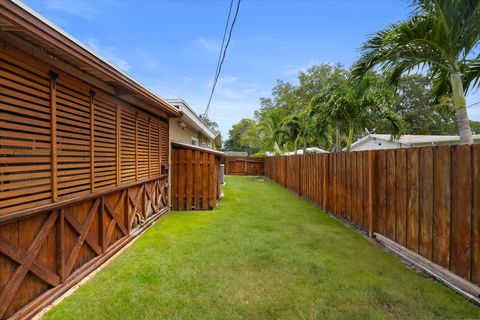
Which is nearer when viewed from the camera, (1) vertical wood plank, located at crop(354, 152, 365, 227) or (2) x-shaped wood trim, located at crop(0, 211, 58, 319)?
(2) x-shaped wood trim, located at crop(0, 211, 58, 319)

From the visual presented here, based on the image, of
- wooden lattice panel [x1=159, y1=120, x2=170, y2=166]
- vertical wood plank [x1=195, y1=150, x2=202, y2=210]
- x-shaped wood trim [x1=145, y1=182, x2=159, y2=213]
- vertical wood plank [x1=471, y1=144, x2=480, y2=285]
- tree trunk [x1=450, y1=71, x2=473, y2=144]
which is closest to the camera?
vertical wood plank [x1=471, y1=144, x2=480, y2=285]

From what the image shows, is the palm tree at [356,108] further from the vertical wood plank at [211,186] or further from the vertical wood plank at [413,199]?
the vertical wood plank at [211,186]

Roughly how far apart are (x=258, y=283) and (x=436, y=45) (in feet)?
14.5

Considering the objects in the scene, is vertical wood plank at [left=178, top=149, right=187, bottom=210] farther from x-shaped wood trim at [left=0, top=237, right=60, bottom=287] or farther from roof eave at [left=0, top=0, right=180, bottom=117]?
x-shaped wood trim at [left=0, top=237, right=60, bottom=287]

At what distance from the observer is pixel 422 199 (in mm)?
3451

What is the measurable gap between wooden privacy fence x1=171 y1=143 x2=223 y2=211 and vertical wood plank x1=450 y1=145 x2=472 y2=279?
18.9ft

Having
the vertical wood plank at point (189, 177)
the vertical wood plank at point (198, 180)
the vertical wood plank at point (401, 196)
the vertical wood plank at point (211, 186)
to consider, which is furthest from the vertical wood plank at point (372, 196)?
the vertical wood plank at point (189, 177)

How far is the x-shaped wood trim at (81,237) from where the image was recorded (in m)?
2.97

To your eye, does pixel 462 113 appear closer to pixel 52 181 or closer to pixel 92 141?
pixel 92 141

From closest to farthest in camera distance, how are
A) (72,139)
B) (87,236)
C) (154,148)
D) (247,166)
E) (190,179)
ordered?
1. (72,139)
2. (87,236)
3. (154,148)
4. (190,179)
5. (247,166)

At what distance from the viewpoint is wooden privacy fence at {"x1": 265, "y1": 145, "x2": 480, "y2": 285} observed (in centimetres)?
273

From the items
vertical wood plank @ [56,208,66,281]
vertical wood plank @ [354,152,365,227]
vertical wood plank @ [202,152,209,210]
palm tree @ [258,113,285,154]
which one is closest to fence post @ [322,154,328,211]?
vertical wood plank @ [354,152,365,227]

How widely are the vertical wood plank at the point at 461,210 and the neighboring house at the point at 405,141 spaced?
956cm

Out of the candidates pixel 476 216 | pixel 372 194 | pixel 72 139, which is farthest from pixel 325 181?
pixel 72 139
